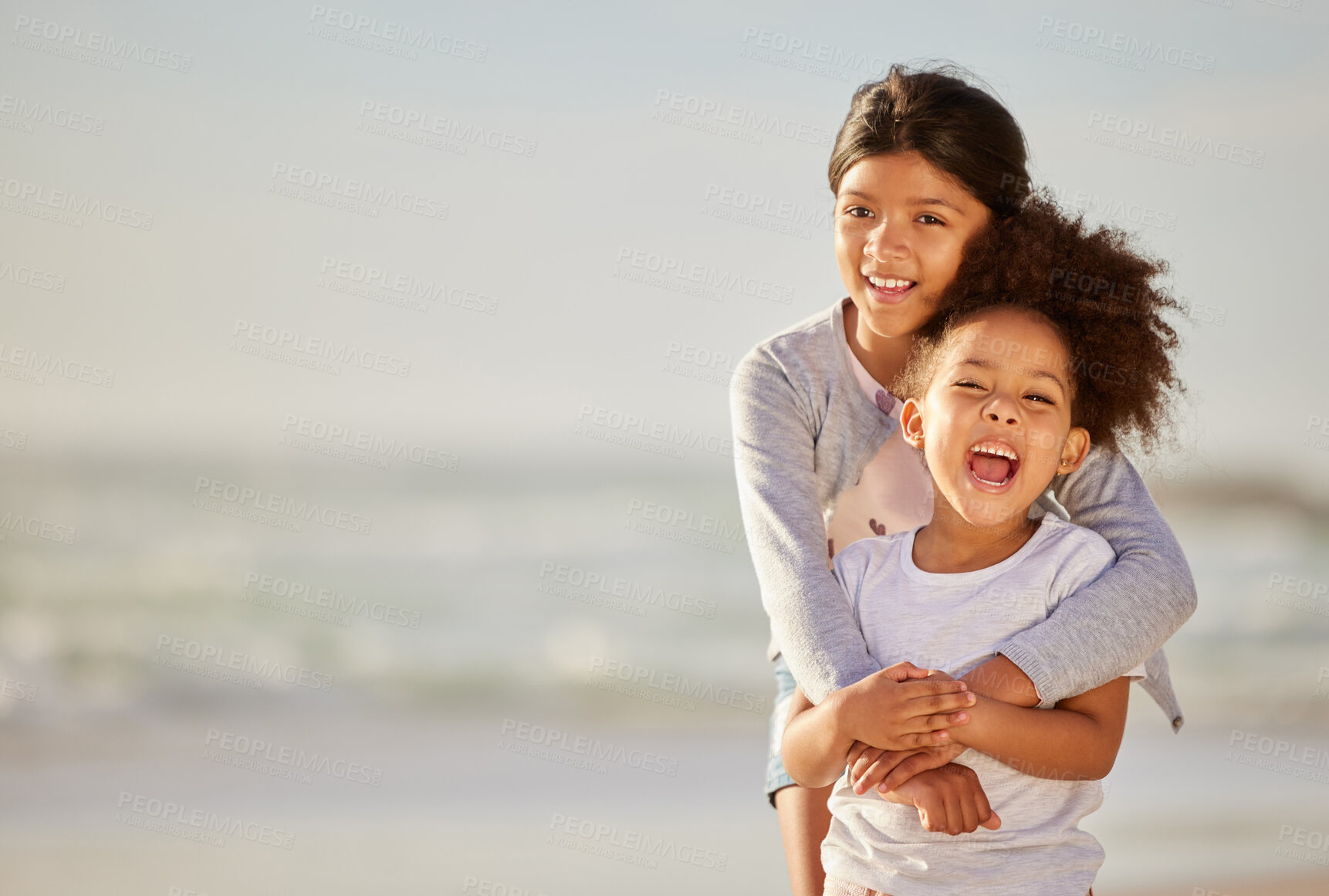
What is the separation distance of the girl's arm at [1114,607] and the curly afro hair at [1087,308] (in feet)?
0.40

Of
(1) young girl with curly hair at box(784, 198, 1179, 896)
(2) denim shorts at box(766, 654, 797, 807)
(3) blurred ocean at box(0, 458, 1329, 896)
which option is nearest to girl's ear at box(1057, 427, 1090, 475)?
(1) young girl with curly hair at box(784, 198, 1179, 896)

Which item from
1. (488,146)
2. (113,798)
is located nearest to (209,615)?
(113,798)

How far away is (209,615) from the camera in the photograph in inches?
359

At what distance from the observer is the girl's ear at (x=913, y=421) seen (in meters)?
2.25

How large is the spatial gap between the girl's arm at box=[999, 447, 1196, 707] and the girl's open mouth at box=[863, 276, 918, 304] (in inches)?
19.1

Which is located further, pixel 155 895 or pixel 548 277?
pixel 548 277

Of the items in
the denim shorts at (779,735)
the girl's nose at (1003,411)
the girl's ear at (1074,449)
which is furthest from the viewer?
the denim shorts at (779,735)

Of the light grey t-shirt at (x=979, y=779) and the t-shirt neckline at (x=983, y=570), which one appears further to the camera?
the t-shirt neckline at (x=983, y=570)

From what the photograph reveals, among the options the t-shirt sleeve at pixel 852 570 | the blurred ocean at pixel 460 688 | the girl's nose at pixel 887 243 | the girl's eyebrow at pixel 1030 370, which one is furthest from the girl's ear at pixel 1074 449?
the blurred ocean at pixel 460 688

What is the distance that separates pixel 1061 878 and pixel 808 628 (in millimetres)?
543

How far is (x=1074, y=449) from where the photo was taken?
2.20 metres

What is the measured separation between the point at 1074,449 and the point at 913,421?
281 millimetres

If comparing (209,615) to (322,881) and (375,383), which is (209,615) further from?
(322,881)

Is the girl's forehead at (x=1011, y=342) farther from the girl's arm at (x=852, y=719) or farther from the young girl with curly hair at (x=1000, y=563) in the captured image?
the girl's arm at (x=852, y=719)
